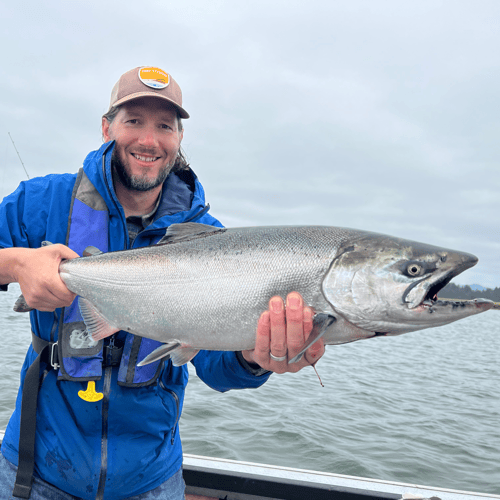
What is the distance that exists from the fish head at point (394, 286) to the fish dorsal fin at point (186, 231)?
784 millimetres

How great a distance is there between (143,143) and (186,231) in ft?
2.89

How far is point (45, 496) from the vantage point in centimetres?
260

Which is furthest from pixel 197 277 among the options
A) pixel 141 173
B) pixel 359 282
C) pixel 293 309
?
pixel 141 173

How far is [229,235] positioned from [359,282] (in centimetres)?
77

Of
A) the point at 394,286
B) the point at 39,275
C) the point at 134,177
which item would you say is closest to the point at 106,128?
the point at 134,177

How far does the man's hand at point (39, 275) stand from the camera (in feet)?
7.80

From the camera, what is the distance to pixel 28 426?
2576 millimetres

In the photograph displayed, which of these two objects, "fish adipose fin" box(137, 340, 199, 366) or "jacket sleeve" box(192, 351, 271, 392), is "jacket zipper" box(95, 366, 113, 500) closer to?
"fish adipose fin" box(137, 340, 199, 366)

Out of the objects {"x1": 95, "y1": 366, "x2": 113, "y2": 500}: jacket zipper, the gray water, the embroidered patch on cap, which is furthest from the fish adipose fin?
the gray water

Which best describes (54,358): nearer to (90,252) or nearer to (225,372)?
(90,252)

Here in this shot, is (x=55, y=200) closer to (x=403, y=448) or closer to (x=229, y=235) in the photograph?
(x=229, y=235)

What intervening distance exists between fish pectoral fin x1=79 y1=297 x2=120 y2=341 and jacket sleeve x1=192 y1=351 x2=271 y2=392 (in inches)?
31.5

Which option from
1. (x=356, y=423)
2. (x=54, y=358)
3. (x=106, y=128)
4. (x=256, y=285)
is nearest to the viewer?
(x=256, y=285)

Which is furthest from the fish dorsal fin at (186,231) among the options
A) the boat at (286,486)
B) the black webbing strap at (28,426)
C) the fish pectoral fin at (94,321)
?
the boat at (286,486)
